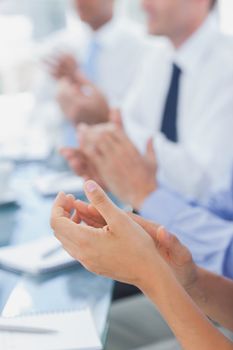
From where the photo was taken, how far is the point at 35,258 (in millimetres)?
745

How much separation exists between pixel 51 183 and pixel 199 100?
1.54 feet

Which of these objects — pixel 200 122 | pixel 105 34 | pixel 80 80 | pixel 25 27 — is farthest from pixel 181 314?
pixel 25 27

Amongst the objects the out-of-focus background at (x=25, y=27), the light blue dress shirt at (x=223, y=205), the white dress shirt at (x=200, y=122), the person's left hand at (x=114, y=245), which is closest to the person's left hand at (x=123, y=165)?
the light blue dress shirt at (x=223, y=205)

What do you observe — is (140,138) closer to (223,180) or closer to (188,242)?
(223,180)

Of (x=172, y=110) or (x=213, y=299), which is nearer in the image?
(x=213, y=299)

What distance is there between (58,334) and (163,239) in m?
0.15

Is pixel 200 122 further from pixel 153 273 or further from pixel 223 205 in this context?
pixel 153 273

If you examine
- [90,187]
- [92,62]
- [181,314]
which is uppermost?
[90,187]

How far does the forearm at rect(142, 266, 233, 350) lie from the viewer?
542 millimetres

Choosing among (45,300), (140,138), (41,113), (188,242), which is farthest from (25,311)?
(41,113)

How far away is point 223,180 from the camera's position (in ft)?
4.08

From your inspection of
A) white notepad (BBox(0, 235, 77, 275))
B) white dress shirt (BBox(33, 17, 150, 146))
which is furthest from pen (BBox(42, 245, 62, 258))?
white dress shirt (BBox(33, 17, 150, 146))

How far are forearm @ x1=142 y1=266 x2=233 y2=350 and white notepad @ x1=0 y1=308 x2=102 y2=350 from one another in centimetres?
8

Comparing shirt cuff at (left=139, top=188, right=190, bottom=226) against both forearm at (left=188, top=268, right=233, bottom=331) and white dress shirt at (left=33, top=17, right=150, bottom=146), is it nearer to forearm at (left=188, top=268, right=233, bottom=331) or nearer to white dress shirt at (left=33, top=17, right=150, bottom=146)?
forearm at (left=188, top=268, right=233, bottom=331)
